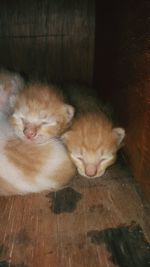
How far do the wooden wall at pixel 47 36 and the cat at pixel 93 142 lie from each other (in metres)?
0.43

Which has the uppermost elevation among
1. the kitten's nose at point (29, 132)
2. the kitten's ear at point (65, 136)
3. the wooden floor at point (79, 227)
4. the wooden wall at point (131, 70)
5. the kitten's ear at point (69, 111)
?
the wooden wall at point (131, 70)

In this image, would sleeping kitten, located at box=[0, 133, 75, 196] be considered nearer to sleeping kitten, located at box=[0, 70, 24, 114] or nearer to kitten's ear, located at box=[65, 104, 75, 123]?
kitten's ear, located at box=[65, 104, 75, 123]

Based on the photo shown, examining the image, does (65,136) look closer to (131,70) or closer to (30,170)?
(30,170)

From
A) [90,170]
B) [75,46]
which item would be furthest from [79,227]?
[75,46]

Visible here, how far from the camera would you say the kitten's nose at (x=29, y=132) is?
1.42m

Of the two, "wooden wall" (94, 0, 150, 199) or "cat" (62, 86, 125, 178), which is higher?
"wooden wall" (94, 0, 150, 199)

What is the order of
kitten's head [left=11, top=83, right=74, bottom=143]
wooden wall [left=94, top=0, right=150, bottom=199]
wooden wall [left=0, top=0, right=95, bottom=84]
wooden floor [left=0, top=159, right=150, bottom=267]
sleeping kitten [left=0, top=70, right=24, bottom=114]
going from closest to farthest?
wooden floor [left=0, top=159, right=150, bottom=267] < wooden wall [left=94, top=0, right=150, bottom=199] < kitten's head [left=11, top=83, right=74, bottom=143] < sleeping kitten [left=0, top=70, right=24, bottom=114] < wooden wall [left=0, top=0, right=95, bottom=84]

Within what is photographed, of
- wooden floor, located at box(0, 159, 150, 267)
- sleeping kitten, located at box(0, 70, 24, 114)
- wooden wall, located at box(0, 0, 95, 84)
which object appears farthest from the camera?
wooden wall, located at box(0, 0, 95, 84)

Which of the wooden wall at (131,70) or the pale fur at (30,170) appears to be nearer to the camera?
the wooden wall at (131,70)

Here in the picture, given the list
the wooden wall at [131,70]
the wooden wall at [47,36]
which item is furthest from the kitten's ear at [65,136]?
the wooden wall at [47,36]

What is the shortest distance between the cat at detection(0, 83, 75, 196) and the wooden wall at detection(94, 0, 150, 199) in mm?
207

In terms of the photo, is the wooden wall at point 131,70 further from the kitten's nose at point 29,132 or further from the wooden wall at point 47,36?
the kitten's nose at point 29,132

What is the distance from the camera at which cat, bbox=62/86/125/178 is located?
4.60 ft

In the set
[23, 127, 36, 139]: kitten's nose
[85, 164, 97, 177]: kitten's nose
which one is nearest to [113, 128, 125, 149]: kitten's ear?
[85, 164, 97, 177]: kitten's nose
